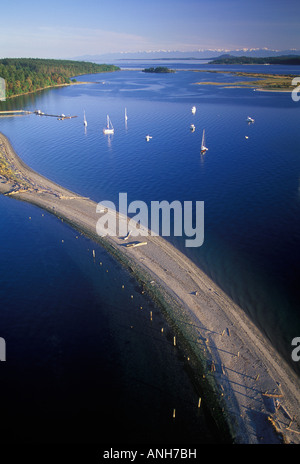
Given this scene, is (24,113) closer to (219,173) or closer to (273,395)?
(219,173)

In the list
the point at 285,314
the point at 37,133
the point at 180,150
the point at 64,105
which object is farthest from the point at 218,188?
the point at 64,105

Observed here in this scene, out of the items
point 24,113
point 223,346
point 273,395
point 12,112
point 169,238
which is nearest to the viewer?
point 273,395

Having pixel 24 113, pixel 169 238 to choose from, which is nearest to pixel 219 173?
pixel 169 238

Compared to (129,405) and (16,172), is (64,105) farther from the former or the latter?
(129,405)

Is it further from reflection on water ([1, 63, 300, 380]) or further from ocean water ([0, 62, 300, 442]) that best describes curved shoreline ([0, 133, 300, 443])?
reflection on water ([1, 63, 300, 380])

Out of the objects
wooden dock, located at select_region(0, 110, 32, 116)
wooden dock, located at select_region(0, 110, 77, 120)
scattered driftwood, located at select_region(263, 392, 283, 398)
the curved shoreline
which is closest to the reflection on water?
the curved shoreline

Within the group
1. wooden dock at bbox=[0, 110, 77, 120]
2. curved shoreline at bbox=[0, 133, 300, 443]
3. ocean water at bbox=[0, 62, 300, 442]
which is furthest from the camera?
wooden dock at bbox=[0, 110, 77, 120]

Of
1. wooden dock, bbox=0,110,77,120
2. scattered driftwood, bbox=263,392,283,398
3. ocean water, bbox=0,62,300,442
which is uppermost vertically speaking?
wooden dock, bbox=0,110,77,120
